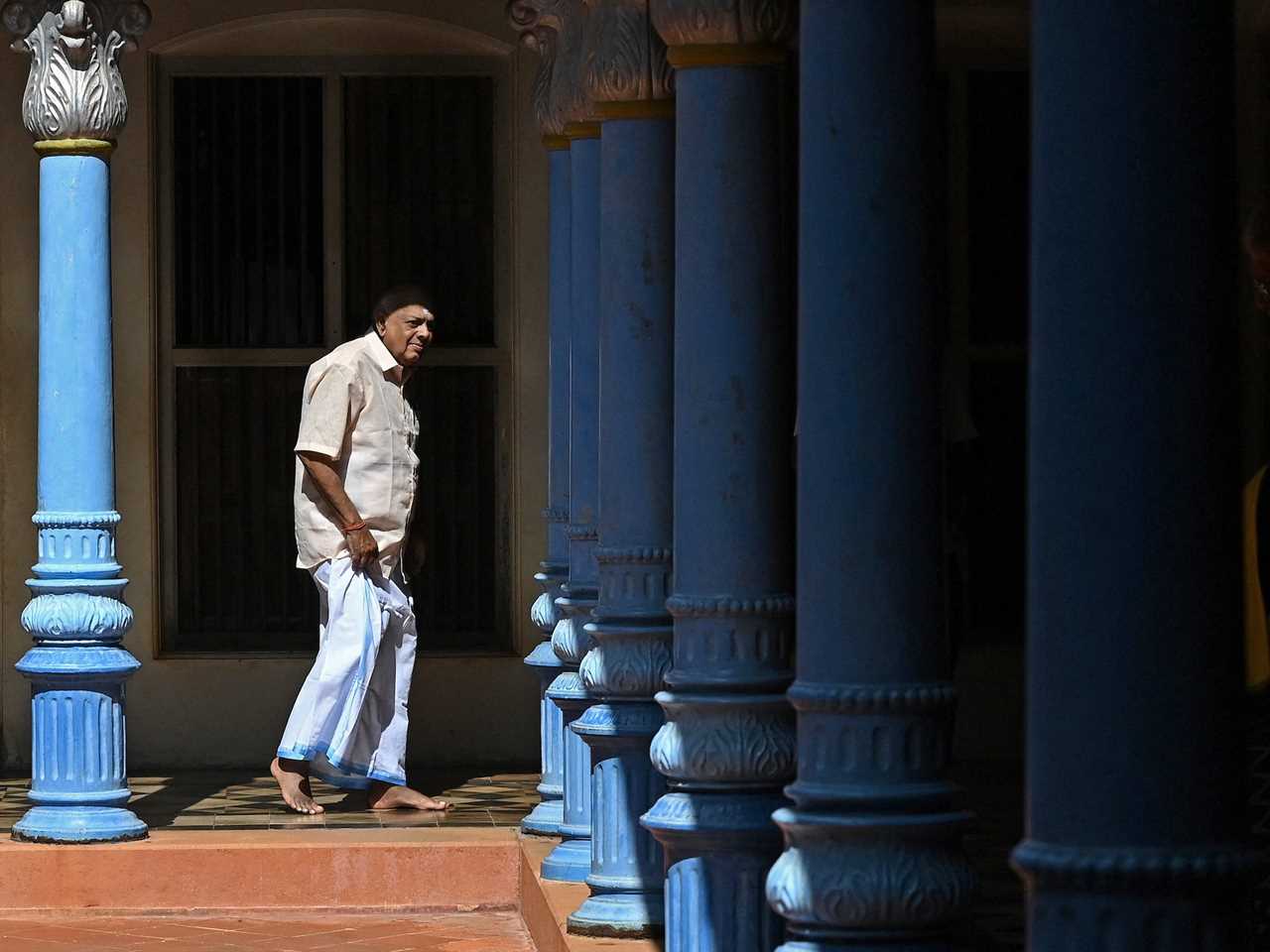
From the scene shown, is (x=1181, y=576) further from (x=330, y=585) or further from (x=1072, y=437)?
(x=330, y=585)

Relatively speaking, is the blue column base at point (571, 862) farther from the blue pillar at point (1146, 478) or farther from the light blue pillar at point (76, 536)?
the blue pillar at point (1146, 478)

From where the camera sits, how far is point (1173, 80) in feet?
8.75

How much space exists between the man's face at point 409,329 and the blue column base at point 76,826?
80.4 inches

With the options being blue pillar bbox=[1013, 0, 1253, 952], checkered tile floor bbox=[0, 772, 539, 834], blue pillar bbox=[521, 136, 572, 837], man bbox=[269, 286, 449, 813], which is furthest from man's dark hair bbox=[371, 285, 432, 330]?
blue pillar bbox=[1013, 0, 1253, 952]

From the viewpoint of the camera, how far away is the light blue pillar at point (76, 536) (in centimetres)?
841

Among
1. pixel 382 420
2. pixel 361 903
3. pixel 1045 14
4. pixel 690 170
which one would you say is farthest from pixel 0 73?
pixel 1045 14

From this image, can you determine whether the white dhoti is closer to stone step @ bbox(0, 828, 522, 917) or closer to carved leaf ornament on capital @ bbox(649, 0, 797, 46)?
stone step @ bbox(0, 828, 522, 917)

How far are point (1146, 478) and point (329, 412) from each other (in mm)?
6603

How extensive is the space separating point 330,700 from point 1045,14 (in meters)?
6.52

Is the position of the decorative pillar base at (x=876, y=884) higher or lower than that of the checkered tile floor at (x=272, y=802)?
higher

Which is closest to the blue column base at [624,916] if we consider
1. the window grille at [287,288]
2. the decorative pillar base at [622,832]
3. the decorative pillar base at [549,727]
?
the decorative pillar base at [622,832]

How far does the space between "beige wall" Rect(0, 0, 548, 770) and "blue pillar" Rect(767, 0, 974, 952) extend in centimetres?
649

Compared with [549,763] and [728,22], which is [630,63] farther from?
[549,763]

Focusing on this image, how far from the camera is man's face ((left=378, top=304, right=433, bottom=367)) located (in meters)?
9.32
